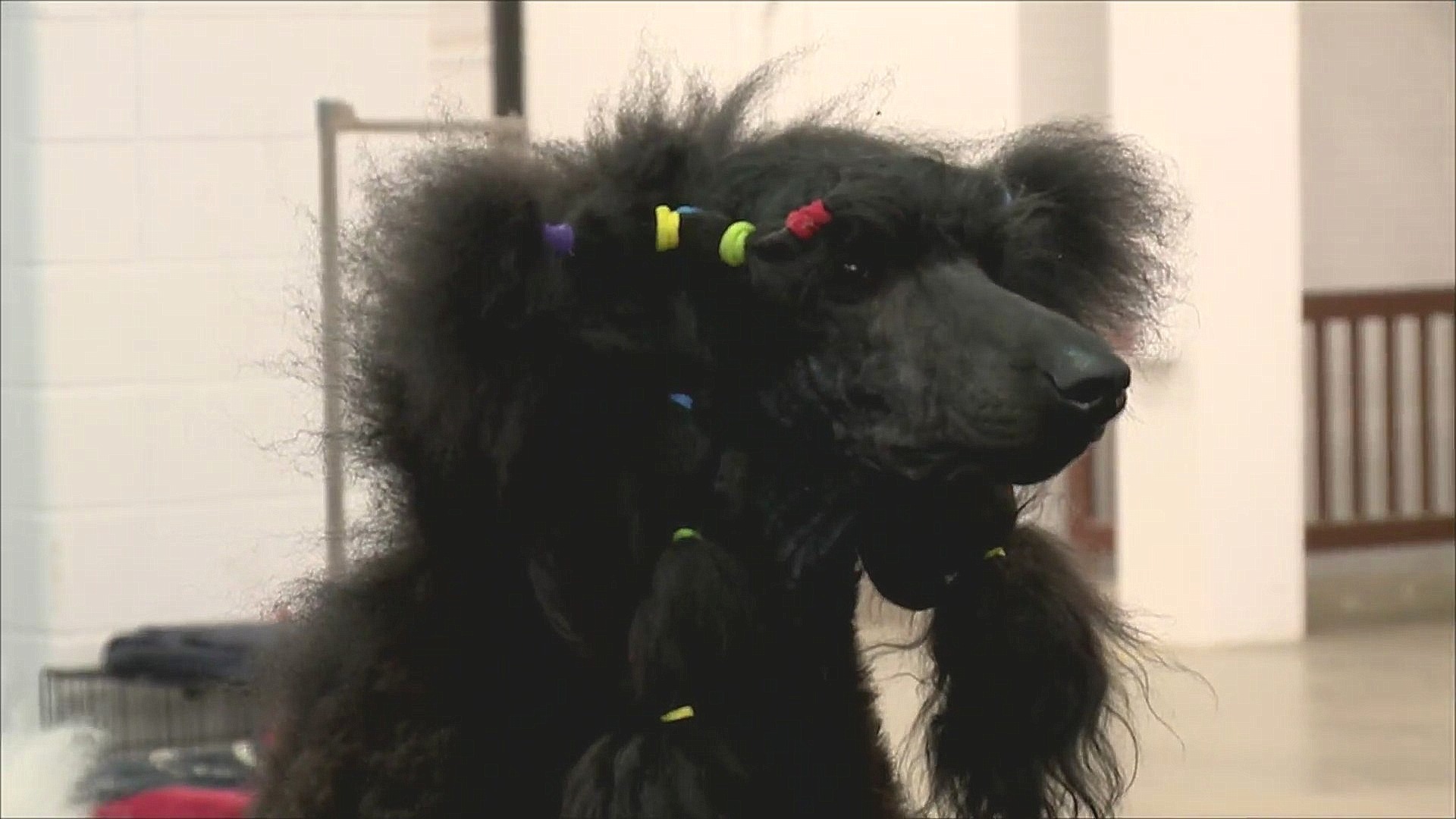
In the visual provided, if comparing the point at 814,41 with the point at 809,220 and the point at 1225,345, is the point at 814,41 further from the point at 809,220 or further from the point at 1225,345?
the point at 809,220

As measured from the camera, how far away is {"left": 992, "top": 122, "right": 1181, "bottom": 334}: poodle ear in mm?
1183

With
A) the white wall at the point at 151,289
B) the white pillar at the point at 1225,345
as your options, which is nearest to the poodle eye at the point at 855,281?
the white wall at the point at 151,289

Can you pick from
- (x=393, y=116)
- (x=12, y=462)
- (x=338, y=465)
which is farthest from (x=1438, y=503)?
(x=338, y=465)

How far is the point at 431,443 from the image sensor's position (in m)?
1.13

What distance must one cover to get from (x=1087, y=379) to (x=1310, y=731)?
3025mm

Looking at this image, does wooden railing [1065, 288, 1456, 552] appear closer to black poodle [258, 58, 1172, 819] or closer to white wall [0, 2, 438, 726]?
white wall [0, 2, 438, 726]

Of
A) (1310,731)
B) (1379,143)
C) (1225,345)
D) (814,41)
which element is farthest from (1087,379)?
(1379,143)

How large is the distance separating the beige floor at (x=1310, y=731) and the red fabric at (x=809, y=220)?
1581 mm

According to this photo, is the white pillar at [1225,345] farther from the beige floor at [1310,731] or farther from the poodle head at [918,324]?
the poodle head at [918,324]

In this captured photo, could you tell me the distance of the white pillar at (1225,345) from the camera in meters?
4.74

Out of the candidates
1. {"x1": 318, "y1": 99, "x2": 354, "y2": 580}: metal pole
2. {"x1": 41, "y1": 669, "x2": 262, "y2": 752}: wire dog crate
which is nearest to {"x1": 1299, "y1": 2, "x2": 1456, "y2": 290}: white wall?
{"x1": 41, "y1": 669, "x2": 262, "y2": 752}: wire dog crate

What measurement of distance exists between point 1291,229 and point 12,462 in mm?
2963

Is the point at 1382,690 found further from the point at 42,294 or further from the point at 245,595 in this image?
the point at 42,294

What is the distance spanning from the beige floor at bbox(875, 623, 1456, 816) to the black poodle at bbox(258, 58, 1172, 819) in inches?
57.7
